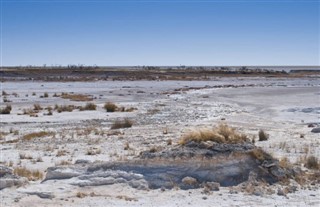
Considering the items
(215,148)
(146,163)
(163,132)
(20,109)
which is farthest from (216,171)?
(20,109)

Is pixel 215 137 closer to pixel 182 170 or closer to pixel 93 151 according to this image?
pixel 182 170

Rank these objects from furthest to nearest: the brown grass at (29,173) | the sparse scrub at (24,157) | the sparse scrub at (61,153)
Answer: the sparse scrub at (61,153)
the sparse scrub at (24,157)
the brown grass at (29,173)

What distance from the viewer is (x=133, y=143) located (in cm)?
1630

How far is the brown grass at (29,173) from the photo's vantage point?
10880 millimetres

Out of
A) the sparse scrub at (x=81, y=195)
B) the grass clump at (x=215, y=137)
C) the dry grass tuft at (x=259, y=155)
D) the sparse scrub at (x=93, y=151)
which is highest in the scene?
the grass clump at (x=215, y=137)

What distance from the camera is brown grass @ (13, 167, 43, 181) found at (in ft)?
35.7

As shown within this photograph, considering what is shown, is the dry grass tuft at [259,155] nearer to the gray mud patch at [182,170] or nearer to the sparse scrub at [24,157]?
the gray mud patch at [182,170]

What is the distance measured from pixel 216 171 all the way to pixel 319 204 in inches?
93.6

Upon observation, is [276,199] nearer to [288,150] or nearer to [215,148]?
[215,148]

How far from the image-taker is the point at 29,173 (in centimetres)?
1120

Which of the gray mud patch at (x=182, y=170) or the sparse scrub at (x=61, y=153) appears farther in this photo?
the sparse scrub at (x=61, y=153)

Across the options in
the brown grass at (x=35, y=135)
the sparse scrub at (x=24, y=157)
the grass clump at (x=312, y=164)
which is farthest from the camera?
the brown grass at (x=35, y=135)

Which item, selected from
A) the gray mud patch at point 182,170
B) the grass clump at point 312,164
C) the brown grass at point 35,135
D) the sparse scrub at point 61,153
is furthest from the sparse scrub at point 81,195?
the brown grass at point 35,135

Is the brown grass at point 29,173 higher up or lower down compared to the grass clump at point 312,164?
lower down
